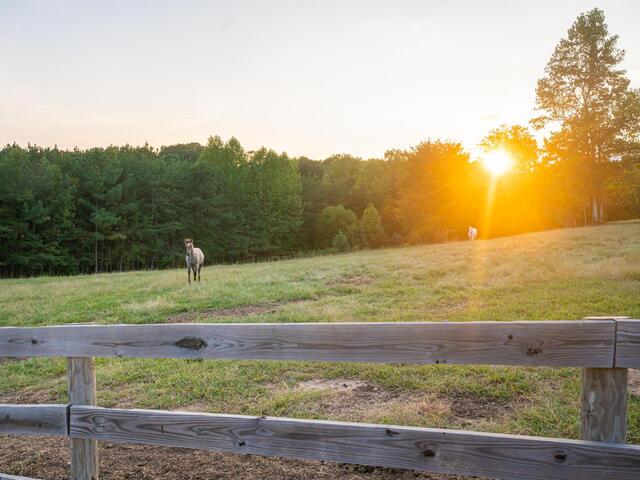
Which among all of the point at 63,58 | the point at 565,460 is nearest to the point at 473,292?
the point at 565,460

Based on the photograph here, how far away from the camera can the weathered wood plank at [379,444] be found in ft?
8.84

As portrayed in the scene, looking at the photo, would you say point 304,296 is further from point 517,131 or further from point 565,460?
point 517,131

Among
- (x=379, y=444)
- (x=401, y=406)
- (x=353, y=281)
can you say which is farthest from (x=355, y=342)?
(x=353, y=281)

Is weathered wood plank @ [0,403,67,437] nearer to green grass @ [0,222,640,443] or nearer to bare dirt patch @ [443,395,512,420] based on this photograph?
green grass @ [0,222,640,443]

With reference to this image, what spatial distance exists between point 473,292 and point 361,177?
2970 inches

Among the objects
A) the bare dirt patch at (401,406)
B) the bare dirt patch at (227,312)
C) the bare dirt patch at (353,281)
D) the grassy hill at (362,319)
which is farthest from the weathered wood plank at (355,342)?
the bare dirt patch at (353,281)

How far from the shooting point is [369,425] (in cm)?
316

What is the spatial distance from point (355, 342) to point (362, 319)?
7666mm

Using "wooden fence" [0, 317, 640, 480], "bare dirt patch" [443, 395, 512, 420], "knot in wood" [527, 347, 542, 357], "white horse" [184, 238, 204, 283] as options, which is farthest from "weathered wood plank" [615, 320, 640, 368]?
"white horse" [184, 238, 204, 283]

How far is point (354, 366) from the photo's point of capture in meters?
7.66

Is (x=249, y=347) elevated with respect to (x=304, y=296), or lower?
elevated

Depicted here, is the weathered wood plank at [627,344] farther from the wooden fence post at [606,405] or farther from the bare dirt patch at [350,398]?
the bare dirt patch at [350,398]

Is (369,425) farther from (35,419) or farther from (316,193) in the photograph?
(316,193)

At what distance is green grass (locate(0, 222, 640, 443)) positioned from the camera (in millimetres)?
5875
